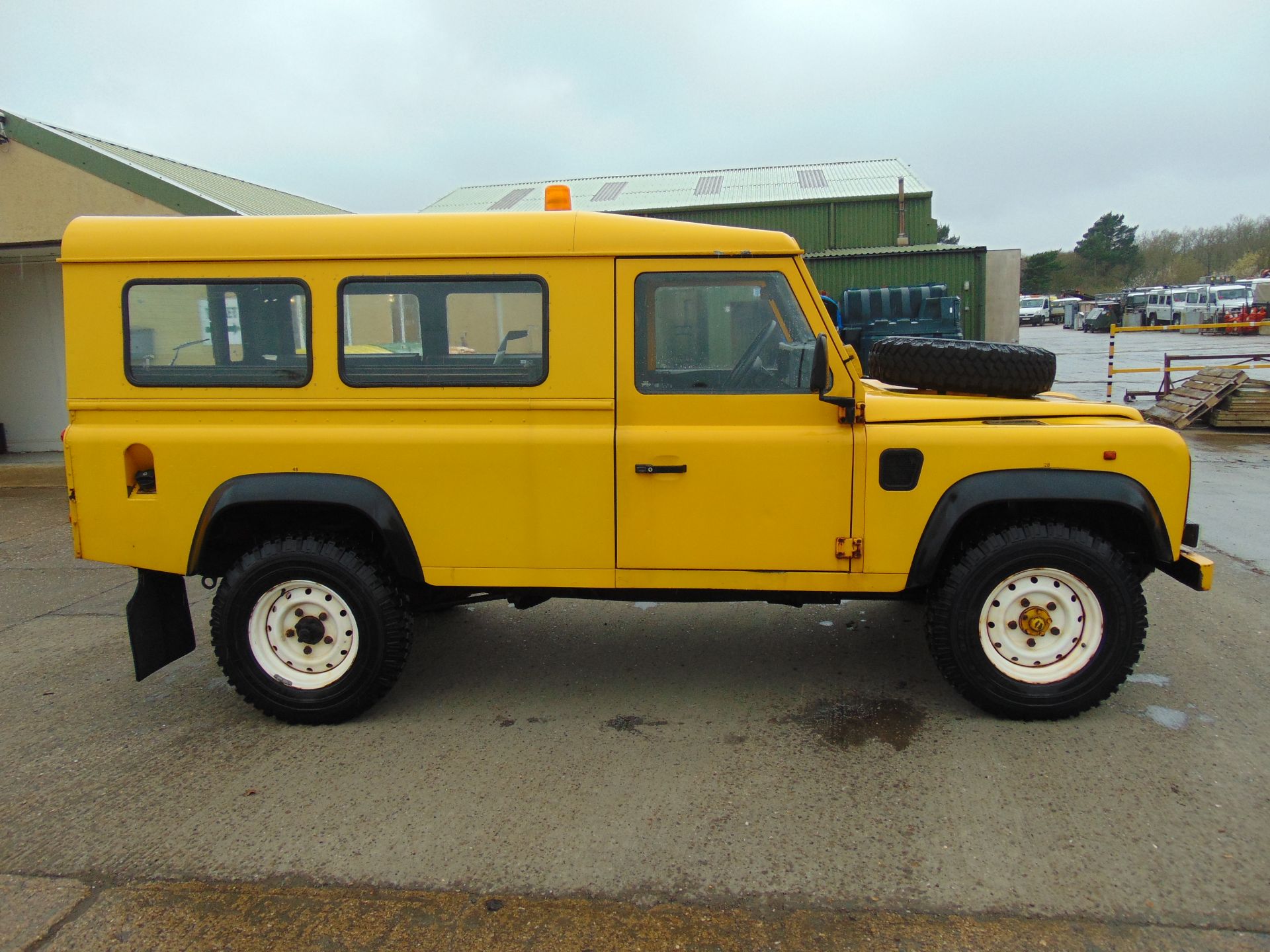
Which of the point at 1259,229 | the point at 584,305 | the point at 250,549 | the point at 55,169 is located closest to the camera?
the point at 584,305

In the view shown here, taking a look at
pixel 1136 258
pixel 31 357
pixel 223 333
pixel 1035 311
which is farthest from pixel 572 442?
pixel 1136 258

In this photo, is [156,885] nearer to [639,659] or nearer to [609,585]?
[609,585]

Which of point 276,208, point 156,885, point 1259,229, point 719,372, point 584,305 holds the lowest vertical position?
point 156,885

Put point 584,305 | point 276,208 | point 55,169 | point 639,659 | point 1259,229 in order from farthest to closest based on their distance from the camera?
point 1259,229, point 276,208, point 55,169, point 639,659, point 584,305

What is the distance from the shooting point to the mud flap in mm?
4215

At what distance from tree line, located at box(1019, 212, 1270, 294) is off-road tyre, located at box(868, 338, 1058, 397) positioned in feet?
241

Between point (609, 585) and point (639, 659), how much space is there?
1.05 m

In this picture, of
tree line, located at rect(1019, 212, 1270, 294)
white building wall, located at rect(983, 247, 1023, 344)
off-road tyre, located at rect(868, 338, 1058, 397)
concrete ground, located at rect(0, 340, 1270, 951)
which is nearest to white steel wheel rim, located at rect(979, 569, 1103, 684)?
concrete ground, located at rect(0, 340, 1270, 951)

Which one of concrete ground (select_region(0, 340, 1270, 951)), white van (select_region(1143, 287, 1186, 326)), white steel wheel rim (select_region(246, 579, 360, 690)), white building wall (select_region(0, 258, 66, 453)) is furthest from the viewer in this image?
white van (select_region(1143, 287, 1186, 326))

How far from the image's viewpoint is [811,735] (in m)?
3.92

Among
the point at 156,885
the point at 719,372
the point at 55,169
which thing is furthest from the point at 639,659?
the point at 55,169

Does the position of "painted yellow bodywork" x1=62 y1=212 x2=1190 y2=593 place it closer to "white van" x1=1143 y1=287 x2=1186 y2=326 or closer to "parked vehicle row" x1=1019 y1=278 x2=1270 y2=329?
"parked vehicle row" x1=1019 y1=278 x2=1270 y2=329

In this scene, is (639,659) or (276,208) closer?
(639,659)

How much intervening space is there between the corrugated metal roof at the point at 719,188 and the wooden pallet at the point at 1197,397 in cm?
833
